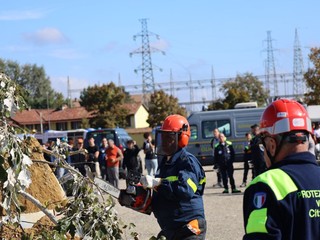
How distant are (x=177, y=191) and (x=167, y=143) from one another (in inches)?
20.7

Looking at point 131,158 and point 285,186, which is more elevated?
point 285,186

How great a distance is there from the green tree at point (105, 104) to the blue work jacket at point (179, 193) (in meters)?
56.7

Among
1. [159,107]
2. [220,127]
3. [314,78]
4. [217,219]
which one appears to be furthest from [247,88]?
[217,219]

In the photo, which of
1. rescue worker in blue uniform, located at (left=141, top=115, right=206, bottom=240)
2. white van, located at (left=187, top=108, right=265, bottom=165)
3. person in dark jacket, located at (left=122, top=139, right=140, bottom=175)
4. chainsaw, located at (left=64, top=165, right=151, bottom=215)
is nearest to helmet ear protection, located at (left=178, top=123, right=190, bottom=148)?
rescue worker in blue uniform, located at (left=141, top=115, right=206, bottom=240)

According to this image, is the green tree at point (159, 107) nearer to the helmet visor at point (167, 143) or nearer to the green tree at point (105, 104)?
the green tree at point (105, 104)

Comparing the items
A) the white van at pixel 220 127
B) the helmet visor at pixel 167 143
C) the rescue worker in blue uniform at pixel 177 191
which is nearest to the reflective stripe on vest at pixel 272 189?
the rescue worker in blue uniform at pixel 177 191

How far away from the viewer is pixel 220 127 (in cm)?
2589

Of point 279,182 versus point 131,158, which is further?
point 131,158

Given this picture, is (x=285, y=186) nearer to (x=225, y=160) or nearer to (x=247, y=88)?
(x=225, y=160)

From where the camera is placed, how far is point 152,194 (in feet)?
17.0

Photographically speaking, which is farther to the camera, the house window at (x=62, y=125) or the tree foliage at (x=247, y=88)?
the house window at (x=62, y=125)

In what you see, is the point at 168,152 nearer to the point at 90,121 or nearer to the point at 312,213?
the point at 312,213

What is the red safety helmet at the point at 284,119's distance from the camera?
291 cm

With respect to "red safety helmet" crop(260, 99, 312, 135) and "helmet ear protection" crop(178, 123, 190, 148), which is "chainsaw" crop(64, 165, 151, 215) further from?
"red safety helmet" crop(260, 99, 312, 135)
